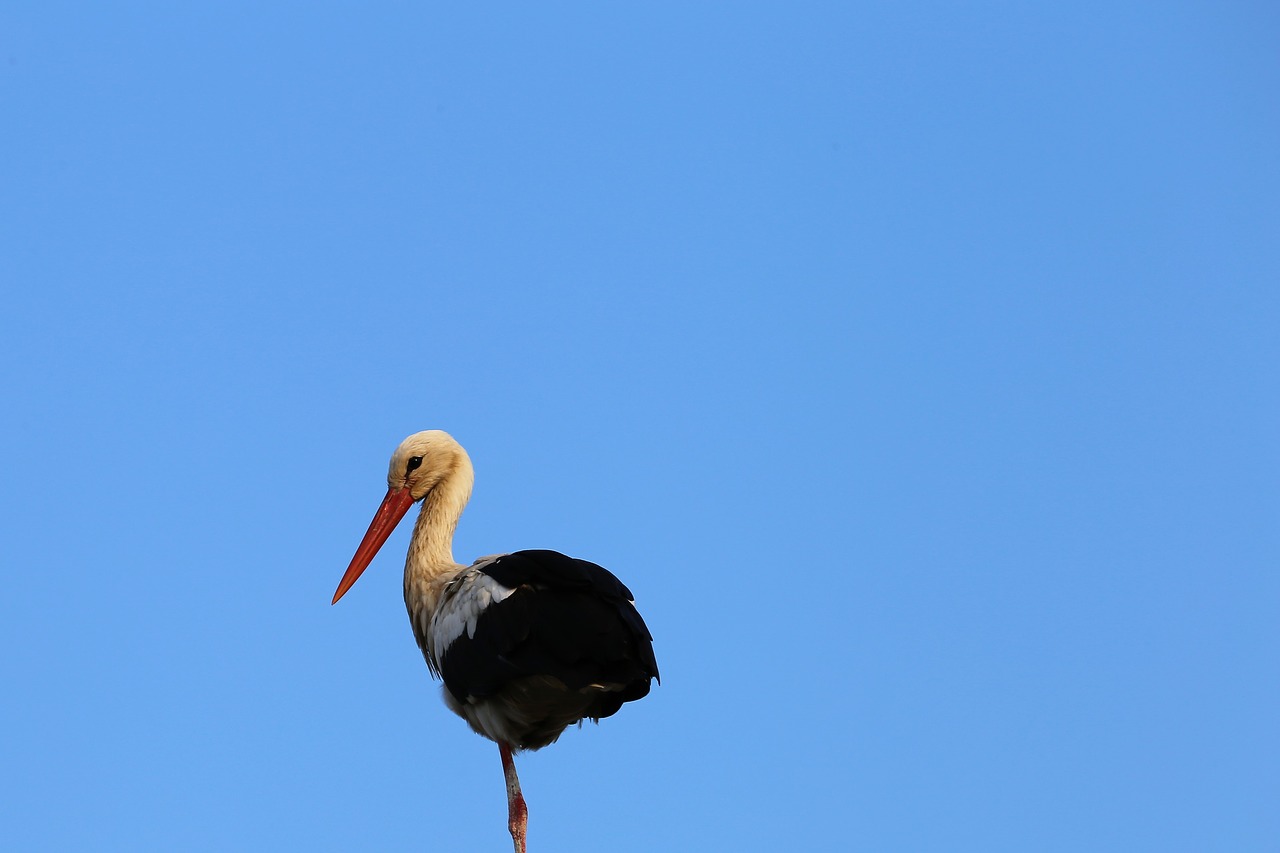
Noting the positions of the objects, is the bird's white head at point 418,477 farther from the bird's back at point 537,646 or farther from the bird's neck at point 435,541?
the bird's back at point 537,646

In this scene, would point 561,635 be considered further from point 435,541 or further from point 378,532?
point 378,532

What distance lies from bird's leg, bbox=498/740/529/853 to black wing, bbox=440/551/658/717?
1.89ft

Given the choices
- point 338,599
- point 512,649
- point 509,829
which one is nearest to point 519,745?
point 509,829

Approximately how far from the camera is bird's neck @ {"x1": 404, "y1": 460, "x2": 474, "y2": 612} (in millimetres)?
10203

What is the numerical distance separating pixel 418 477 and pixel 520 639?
94.0 inches

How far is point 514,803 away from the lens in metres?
9.71

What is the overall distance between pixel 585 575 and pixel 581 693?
1.99 feet

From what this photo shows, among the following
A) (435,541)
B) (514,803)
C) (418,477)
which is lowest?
(514,803)

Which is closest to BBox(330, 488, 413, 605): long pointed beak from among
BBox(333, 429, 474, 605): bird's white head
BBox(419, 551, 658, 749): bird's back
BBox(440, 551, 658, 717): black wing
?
BBox(333, 429, 474, 605): bird's white head

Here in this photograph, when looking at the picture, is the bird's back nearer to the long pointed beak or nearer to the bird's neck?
the bird's neck

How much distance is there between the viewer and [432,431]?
1106 cm

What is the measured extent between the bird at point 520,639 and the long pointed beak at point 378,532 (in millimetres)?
347

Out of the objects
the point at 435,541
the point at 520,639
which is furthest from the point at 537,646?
the point at 435,541

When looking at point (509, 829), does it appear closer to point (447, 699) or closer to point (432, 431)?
point (447, 699)
